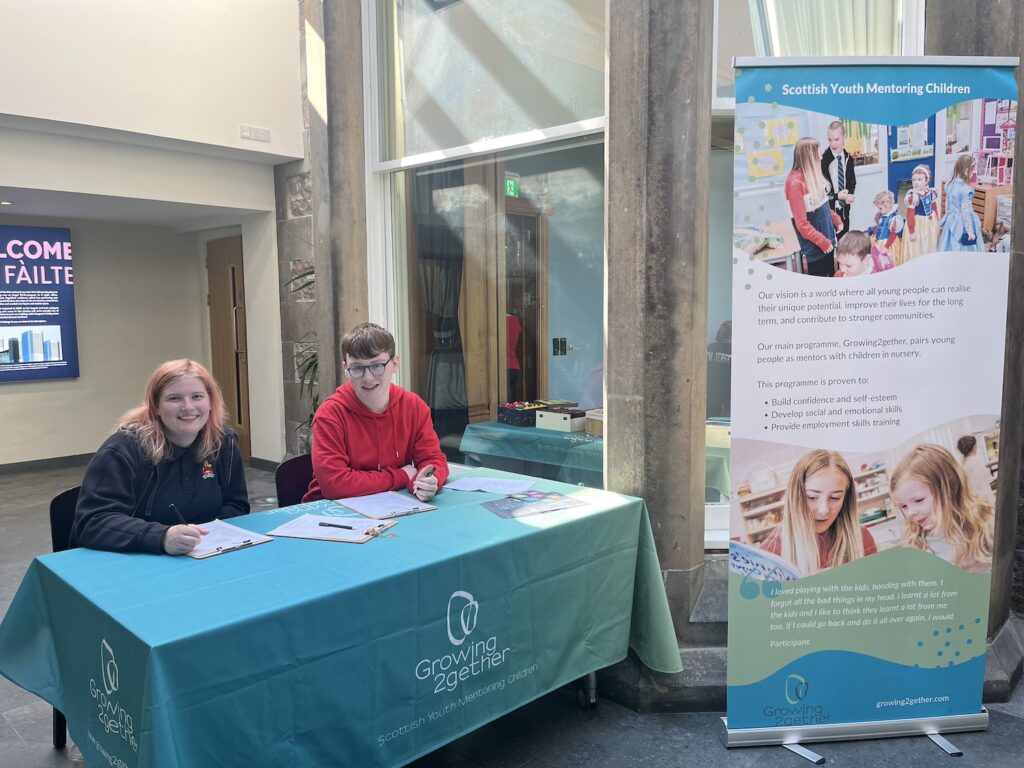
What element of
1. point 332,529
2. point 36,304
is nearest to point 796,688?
point 332,529

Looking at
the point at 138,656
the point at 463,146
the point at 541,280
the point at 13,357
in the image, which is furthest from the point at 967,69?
the point at 13,357

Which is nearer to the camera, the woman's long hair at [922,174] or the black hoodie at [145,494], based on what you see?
the black hoodie at [145,494]

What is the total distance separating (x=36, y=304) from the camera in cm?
691

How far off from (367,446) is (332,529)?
1.77ft

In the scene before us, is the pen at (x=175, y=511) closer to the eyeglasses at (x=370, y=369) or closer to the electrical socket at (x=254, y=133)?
the eyeglasses at (x=370, y=369)

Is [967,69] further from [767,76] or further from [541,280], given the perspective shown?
[541,280]

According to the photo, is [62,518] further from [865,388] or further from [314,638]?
[865,388]

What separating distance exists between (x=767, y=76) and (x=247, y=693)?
7.13 ft

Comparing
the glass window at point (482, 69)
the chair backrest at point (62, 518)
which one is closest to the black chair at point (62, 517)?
the chair backrest at point (62, 518)

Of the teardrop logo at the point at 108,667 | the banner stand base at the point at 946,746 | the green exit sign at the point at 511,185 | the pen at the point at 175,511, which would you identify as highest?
the green exit sign at the point at 511,185

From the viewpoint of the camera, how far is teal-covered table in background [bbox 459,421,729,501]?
325cm

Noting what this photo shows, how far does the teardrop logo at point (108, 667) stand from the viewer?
1.63 metres

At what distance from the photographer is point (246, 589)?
179 centimetres

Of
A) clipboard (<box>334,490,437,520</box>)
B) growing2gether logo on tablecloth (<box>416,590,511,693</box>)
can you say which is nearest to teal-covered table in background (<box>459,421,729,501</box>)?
clipboard (<box>334,490,437,520</box>)
